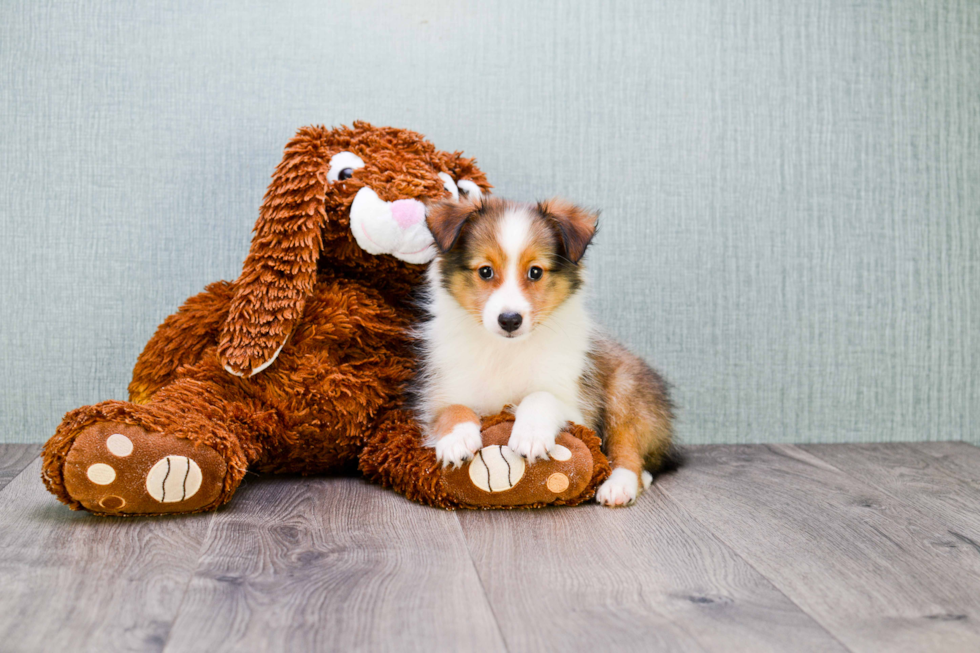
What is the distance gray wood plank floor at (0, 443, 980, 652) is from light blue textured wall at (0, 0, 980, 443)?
69 centimetres

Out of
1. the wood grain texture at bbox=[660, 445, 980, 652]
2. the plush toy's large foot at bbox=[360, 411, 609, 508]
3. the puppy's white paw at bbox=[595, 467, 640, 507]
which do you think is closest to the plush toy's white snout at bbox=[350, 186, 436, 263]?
the plush toy's large foot at bbox=[360, 411, 609, 508]

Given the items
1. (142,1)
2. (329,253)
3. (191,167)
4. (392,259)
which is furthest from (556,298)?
(142,1)

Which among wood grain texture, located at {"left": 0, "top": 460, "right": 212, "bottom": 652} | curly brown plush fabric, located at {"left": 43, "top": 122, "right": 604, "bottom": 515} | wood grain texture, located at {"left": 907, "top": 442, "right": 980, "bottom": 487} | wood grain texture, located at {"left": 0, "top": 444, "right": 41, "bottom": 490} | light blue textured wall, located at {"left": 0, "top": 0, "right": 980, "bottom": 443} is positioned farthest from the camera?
light blue textured wall, located at {"left": 0, "top": 0, "right": 980, "bottom": 443}

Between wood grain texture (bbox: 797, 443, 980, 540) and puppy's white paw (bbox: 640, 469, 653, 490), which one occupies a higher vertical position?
puppy's white paw (bbox: 640, 469, 653, 490)

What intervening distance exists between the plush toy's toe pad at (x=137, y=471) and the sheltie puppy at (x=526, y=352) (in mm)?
525

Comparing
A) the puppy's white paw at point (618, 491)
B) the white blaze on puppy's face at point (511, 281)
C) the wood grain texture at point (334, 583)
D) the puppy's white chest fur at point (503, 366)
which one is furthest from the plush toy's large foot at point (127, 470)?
the puppy's white paw at point (618, 491)

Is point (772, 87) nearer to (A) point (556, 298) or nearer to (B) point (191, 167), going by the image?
(A) point (556, 298)

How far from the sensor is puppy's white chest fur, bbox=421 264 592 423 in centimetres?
199

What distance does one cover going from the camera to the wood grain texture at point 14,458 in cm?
208

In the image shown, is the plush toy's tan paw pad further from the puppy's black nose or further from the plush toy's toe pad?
the plush toy's toe pad

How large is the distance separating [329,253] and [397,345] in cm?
31

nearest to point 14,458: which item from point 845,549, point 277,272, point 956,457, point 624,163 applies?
point 277,272

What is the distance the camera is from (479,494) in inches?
70.5

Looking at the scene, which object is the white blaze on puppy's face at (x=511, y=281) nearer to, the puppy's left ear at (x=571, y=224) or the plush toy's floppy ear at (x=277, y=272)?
the puppy's left ear at (x=571, y=224)
